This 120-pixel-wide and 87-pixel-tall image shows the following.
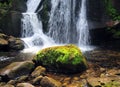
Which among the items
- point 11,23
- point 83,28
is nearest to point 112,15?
point 83,28

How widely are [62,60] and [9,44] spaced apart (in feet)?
20.4

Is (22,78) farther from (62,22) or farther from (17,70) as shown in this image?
(62,22)

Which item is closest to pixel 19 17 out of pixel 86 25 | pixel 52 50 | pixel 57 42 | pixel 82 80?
pixel 57 42

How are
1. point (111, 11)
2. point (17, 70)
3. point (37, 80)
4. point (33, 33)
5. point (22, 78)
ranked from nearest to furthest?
point (37, 80), point (22, 78), point (17, 70), point (111, 11), point (33, 33)

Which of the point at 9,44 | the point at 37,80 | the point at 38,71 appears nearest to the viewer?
the point at 37,80

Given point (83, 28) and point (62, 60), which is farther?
point (83, 28)

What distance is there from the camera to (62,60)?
1155 cm

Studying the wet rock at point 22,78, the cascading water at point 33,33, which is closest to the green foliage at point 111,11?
the cascading water at point 33,33

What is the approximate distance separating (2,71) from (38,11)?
9.86 metres

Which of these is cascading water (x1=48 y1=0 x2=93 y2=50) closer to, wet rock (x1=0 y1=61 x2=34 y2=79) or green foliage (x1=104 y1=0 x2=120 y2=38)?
green foliage (x1=104 y1=0 x2=120 y2=38)

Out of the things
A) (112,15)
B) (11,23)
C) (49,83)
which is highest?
(112,15)

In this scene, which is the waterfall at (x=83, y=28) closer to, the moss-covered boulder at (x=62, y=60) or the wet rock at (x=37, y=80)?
the moss-covered boulder at (x=62, y=60)

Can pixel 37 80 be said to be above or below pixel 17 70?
below

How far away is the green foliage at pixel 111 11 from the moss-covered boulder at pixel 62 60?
726cm
